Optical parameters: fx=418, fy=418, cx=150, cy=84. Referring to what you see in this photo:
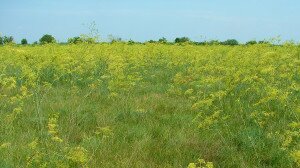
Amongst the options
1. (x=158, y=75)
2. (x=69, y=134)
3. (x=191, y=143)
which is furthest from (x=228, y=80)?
(x=158, y=75)

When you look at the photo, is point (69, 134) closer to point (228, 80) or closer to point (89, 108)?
point (89, 108)

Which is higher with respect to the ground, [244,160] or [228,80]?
[228,80]

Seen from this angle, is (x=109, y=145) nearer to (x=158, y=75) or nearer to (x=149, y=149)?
(x=149, y=149)

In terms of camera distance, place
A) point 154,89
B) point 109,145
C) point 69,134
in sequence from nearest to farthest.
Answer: point 109,145 → point 69,134 → point 154,89

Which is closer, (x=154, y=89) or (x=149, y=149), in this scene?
(x=149, y=149)

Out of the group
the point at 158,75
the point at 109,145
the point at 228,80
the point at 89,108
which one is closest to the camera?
→ the point at 109,145

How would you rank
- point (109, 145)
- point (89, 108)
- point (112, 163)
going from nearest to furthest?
point (112, 163), point (109, 145), point (89, 108)

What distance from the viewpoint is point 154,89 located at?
10391 millimetres

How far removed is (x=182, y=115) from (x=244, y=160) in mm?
2363

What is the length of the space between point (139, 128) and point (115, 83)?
2229mm

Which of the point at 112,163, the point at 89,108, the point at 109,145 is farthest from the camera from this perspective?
the point at 89,108

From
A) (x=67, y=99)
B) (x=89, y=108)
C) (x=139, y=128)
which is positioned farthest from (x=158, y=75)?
(x=139, y=128)

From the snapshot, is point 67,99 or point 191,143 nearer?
point 191,143

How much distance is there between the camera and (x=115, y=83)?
8.37 metres
